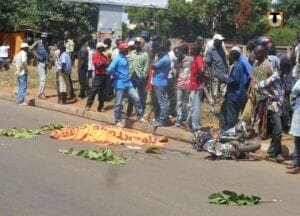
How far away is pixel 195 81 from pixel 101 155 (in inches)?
136

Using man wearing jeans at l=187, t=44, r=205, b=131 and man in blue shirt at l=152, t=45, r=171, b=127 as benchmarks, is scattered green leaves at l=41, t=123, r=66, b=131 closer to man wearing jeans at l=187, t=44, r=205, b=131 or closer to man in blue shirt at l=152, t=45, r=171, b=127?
man in blue shirt at l=152, t=45, r=171, b=127

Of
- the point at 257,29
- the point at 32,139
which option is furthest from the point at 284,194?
the point at 257,29

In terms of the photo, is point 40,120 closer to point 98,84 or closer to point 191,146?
point 98,84

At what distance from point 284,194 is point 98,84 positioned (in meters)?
8.20

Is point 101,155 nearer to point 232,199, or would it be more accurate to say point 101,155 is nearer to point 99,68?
point 232,199

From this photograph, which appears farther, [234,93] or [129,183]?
[234,93]

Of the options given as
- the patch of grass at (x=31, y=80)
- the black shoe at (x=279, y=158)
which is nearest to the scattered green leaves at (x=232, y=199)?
the black shoe at (x=279, y=158)

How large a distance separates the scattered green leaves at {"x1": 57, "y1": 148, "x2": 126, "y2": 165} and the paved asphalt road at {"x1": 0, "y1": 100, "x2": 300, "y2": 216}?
0.17 m

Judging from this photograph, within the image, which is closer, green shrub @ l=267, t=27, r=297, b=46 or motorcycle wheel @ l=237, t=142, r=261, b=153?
motorcycle wheel @ l=237, t=142, r=261, b=153

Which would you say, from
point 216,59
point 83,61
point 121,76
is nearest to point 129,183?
point 216,59

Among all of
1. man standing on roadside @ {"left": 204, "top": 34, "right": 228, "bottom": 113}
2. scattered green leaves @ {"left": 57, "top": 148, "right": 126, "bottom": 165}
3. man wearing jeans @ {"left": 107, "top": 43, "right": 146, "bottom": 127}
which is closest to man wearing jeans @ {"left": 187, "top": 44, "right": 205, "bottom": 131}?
man standing on roadside @ {"left": 204, "top": 34, "right": 228, "bottom": 113}

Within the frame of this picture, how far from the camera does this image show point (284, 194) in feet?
25.5

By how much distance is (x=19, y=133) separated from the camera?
1156cm

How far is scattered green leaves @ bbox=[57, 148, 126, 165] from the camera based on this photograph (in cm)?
941
